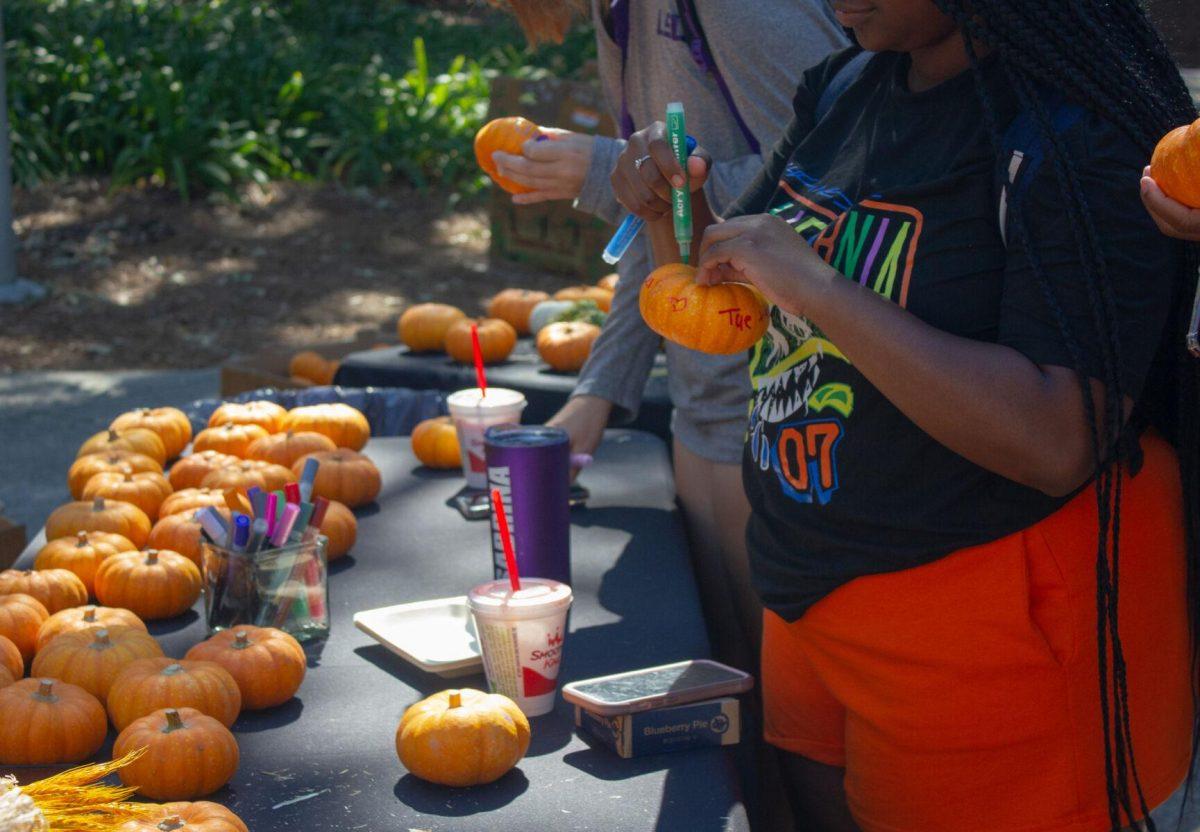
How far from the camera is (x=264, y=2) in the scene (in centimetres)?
1428

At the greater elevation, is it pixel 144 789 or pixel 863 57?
pixel 863 57

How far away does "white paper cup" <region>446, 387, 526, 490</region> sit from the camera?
3.33m

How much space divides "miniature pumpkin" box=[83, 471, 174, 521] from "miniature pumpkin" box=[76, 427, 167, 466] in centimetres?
31

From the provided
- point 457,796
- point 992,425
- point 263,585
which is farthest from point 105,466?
point 992,425

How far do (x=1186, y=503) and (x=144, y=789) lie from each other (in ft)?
4.93

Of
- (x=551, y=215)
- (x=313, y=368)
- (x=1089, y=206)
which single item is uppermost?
(x=1089, y=206)

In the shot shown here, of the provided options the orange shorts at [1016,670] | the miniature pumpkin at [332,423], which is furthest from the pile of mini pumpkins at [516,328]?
the orange shorts at [1016,670]

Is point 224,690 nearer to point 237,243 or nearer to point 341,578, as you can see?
point 341,578

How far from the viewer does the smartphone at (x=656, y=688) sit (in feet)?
6.84

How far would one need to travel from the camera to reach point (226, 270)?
9883mm

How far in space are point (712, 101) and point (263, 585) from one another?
1335mm

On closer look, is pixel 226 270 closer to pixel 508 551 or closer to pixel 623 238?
pixel 623 238

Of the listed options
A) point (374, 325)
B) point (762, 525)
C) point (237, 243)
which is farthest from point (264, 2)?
point (762, 525)

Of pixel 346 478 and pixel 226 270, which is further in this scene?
pixel 226 270
